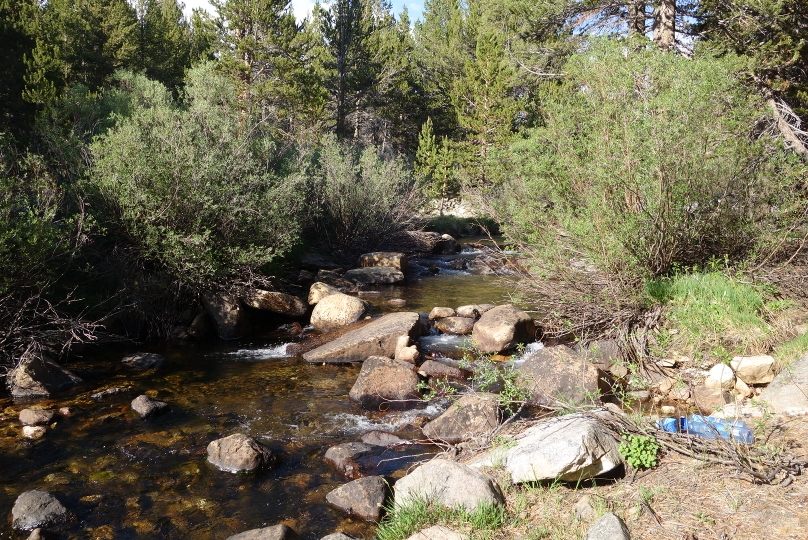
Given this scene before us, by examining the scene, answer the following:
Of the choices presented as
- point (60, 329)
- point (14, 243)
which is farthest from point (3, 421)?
point (14, 243)

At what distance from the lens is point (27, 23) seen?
21.0 m

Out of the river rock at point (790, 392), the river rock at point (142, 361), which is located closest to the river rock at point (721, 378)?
the river rock at point (790, 392)

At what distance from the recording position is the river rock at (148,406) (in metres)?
7.05

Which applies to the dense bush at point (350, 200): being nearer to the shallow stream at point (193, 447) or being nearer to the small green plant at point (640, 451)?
the shallow stream at point (193, 447)

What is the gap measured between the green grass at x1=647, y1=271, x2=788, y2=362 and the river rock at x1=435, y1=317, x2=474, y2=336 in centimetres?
368

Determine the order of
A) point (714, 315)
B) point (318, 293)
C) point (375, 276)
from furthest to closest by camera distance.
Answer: point (375, 276)
point (318, 293)
point (714, 315)

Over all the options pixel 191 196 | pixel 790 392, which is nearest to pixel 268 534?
pixel 790 392

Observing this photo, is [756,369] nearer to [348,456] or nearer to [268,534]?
[348,456]

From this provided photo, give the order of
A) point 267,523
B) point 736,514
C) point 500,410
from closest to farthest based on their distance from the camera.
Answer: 1. point 736,514
2. point 267,523
3. point 500,410

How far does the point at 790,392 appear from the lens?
5.25 meters

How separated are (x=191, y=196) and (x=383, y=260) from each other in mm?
7447

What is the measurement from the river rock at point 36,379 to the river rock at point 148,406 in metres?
1.40

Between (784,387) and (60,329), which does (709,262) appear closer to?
(784,387)

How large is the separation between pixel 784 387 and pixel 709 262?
315cm
